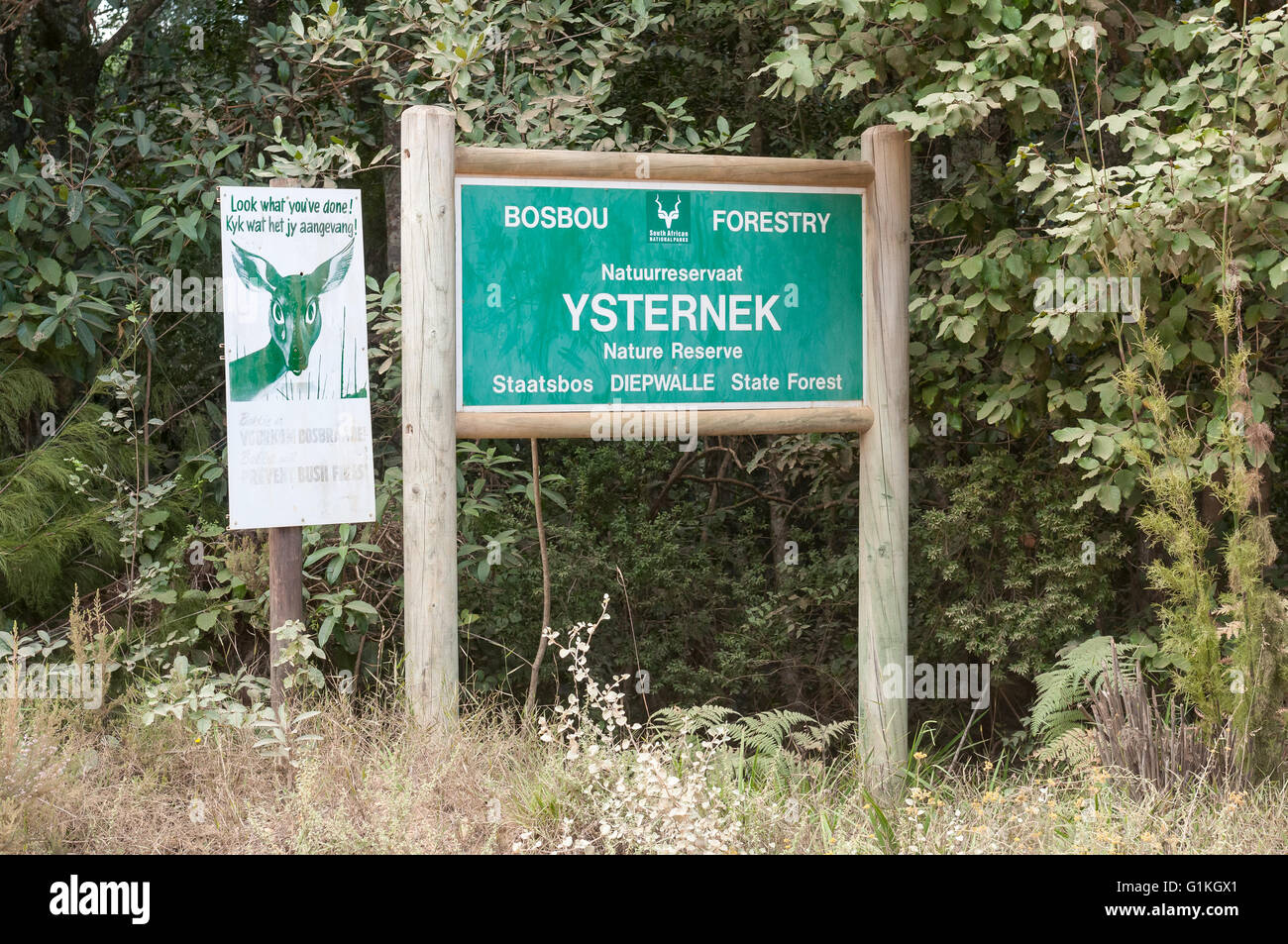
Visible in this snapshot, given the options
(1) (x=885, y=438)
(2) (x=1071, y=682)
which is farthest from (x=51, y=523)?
(2) (x=1071, y=682)

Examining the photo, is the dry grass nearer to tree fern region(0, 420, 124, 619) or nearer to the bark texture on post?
the bark texture on post

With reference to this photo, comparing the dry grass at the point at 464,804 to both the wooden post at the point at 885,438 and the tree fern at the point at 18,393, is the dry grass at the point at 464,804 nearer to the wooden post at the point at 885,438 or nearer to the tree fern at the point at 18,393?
the wooden post at the point at 885,438

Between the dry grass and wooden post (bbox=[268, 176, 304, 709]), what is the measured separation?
24 centimetres

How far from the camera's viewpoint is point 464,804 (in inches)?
151

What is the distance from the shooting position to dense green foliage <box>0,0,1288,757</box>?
445 centimetres

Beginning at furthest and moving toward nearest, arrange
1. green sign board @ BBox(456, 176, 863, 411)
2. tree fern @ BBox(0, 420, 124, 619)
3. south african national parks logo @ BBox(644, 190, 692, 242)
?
tree fern @ BBox(0, 420, 124, 619) < south african national parks logo @ BBox(644, 190, 692, 242) < green sign board @ BBox(456, 176, 863, 411)

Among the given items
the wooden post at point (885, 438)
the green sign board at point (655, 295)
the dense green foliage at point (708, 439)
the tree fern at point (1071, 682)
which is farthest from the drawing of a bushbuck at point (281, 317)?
the tree fern at point (1071, 682)

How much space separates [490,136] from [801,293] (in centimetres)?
187

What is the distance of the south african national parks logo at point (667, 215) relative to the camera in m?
4.55

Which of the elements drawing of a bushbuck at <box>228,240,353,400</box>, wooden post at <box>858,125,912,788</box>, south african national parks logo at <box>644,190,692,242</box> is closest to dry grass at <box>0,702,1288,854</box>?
wooden post at <box>858,125,912,788</box>

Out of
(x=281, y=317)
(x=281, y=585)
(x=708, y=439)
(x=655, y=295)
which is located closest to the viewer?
(x=281, y=317)

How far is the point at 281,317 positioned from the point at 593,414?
121cm

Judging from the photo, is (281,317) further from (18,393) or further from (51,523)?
(18,393)

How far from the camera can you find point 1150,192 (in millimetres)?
4109
